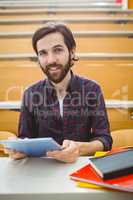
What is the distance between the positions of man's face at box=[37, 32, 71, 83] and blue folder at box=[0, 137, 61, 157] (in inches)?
30.7

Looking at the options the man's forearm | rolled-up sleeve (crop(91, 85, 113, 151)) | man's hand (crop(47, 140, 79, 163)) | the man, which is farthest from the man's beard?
man's hand (crop(47, 140, 79, 163))

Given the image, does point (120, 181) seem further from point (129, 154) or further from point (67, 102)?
point (67, 102)

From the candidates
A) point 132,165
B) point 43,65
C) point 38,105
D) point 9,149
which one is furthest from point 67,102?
point 132,165

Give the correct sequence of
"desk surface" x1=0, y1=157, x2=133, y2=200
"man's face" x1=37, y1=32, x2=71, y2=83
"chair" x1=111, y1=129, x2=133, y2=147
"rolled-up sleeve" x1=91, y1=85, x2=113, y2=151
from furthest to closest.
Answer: "chair" x1=111, y1=129, x2=133, y2=147 < "man's face" x1=37, y1=32, x2=71, y2=83 < "rolled-up sleeve" x1=91, y1=85, x2=113, y2=151 < "desk surface" x1=0, y1=157, x2=133, y2=200

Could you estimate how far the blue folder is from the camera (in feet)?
3.00

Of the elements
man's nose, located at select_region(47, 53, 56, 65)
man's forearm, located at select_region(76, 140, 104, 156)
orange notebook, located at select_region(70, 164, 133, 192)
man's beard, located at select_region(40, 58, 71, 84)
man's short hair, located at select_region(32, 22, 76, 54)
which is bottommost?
man's forearm, located at select_region(76, 140, 104, 156)

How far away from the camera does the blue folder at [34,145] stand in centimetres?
91

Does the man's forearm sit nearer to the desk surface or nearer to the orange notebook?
the desk surface

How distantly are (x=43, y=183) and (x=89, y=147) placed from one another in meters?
0.56

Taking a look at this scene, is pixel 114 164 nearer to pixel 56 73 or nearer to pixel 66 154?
pixel 66 154

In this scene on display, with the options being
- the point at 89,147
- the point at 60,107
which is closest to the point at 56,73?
the point at 60,107

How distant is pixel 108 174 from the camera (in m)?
0.75

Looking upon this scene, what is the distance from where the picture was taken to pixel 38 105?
1.61m

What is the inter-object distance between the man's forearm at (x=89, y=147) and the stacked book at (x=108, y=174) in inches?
14.7
